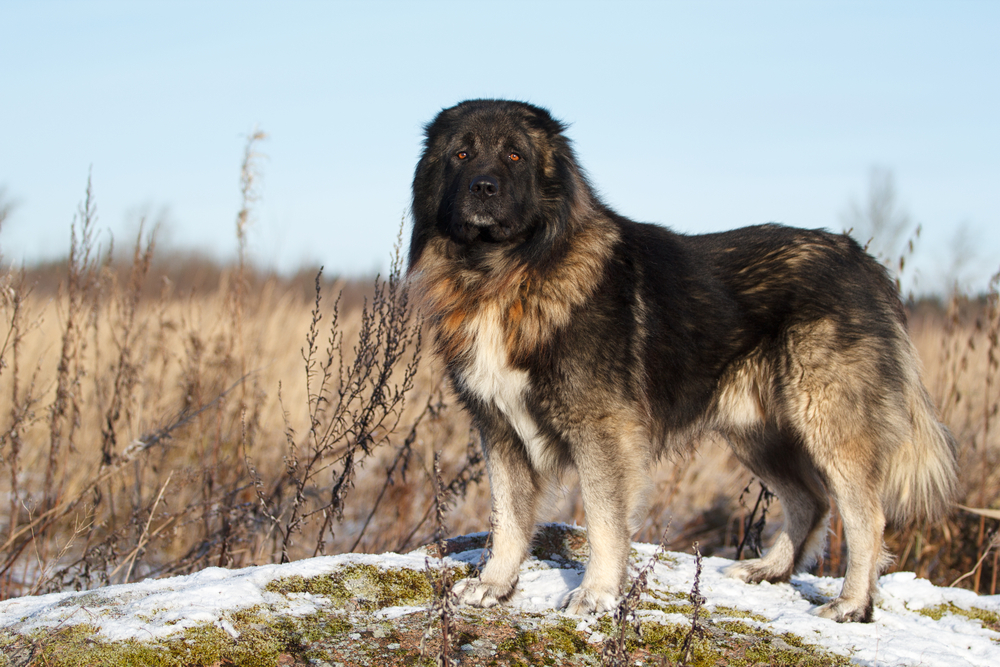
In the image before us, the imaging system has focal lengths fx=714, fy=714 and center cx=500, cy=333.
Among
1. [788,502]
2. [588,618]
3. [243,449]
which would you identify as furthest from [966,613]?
[243,449]

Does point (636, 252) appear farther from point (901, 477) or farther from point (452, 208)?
point (901, 477)

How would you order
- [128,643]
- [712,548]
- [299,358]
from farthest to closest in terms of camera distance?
1. [299,358]
2. [712,548]
3. [128,643]

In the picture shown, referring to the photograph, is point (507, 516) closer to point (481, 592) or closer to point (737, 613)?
point (481, 592)

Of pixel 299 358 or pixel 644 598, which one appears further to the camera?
pixel 299 358

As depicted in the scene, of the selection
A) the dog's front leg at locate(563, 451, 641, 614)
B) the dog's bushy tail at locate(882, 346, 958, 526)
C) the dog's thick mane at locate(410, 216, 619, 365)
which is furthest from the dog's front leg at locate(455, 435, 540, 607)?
the dog's bushy tail at locate(882, 346, 958, 526)

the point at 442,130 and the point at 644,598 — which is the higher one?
the point at 442,130

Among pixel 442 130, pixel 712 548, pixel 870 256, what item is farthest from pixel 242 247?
pixel 712 548

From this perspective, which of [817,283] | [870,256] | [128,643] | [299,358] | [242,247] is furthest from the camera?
[299,358]

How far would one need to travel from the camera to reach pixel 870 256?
3494mm

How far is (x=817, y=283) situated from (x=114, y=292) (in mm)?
4096

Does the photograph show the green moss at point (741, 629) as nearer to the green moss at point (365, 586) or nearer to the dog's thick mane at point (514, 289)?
the green moss at point (365, 586)

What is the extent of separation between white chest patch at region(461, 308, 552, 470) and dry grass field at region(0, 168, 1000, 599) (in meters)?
0.38

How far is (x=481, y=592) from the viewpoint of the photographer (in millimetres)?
2627

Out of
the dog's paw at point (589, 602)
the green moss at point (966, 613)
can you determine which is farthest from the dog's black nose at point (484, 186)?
the green moss at point (966, 613)
